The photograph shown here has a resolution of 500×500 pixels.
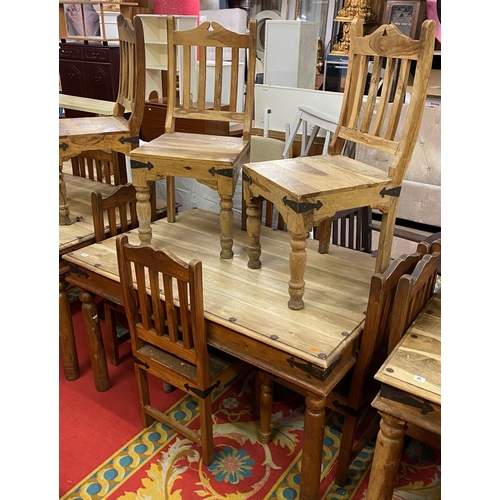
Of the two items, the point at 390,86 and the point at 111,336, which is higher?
the point at 390,86

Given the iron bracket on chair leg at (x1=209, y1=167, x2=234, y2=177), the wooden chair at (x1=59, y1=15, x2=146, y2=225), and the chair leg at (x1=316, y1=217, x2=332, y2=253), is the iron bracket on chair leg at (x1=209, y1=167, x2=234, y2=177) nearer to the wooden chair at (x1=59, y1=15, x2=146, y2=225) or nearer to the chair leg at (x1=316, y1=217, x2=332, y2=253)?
the chair leg at (x1=316, y1=217, x2=332, y2=253)

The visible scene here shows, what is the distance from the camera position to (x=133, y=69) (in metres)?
2.13

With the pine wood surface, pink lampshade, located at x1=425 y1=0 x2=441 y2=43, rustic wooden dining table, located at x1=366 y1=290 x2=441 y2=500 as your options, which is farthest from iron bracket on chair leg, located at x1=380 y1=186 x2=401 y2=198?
pink lampshade, located at x1=425 y1=0 x2=441 y2=43

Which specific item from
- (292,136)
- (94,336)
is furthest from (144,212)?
(292,136)

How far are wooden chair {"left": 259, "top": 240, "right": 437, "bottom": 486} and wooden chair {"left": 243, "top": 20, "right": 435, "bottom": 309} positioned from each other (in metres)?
0.22


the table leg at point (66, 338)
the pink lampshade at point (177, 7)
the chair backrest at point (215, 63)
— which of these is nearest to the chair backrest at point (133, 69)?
the chair backrest at point (215, 63)

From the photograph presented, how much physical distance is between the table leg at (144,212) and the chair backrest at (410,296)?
1013 millimetres

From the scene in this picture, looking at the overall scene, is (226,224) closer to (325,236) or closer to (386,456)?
(325,236)

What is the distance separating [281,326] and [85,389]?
1120mm

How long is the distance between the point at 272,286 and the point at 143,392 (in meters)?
0.65

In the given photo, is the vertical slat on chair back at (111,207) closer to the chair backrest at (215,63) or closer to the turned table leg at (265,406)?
the chair backrest at (215,63)

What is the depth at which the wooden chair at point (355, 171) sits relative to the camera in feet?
4.49

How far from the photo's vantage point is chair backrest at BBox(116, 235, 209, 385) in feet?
4.52

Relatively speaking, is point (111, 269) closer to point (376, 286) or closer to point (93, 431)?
point (93, 431)
